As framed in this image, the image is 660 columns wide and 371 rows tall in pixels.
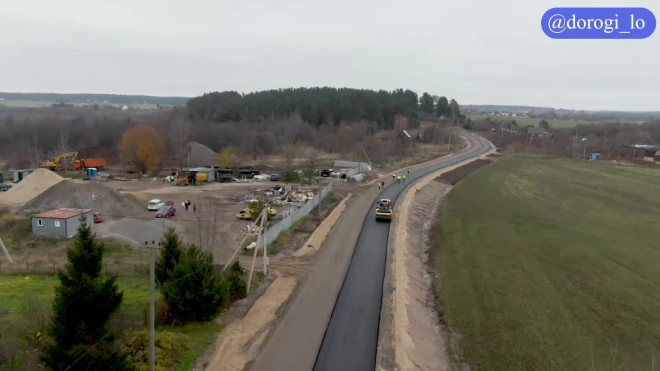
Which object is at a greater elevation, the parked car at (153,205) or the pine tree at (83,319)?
the pine tree at (83,319)

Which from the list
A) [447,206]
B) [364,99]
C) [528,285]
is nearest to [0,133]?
[364,99]

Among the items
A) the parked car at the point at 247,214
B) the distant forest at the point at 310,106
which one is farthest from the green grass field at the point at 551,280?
the distant forest at the point at 310,106

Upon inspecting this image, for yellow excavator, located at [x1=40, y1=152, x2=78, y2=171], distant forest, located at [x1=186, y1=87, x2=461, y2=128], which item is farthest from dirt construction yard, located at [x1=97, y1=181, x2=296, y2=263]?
distant forest, located at [x1=186, y1=87, x2=461, y2=128]

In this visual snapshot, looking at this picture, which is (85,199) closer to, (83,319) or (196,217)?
(196,217)

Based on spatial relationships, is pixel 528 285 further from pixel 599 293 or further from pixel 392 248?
pixel 392 248

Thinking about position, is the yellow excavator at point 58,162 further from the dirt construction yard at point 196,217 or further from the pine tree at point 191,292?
the pine tree at point 191,292

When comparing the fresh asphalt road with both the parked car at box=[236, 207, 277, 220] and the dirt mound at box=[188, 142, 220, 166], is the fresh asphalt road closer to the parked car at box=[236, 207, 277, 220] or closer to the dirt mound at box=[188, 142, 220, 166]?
the parked car at box=[236, 207, 277, 220]
